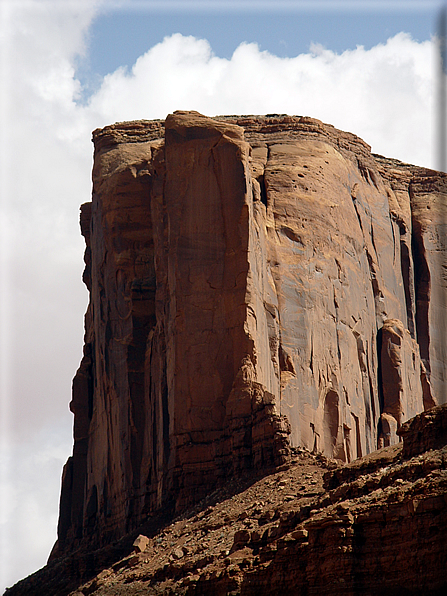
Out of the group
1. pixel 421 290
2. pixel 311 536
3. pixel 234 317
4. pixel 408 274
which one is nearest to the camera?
pixel 311 536

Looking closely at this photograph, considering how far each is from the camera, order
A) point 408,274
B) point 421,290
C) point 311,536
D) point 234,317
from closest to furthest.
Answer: point 311,536 < point 234,317 < point 408,274 < point 421,290

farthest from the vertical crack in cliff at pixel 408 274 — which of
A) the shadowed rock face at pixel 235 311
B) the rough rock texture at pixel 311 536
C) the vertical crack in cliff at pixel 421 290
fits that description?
the rough rock texture at pixel 311 536

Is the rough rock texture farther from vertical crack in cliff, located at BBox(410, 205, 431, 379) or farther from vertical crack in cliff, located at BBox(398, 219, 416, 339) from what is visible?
vertical crack in cliff, located at BBox(410, 205, 431, 379)

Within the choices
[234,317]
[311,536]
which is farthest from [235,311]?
[311,536]

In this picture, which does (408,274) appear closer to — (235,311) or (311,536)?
(235,311)

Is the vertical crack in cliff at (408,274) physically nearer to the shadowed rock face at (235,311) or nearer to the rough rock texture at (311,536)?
the shadowed rock face at (235,311)
